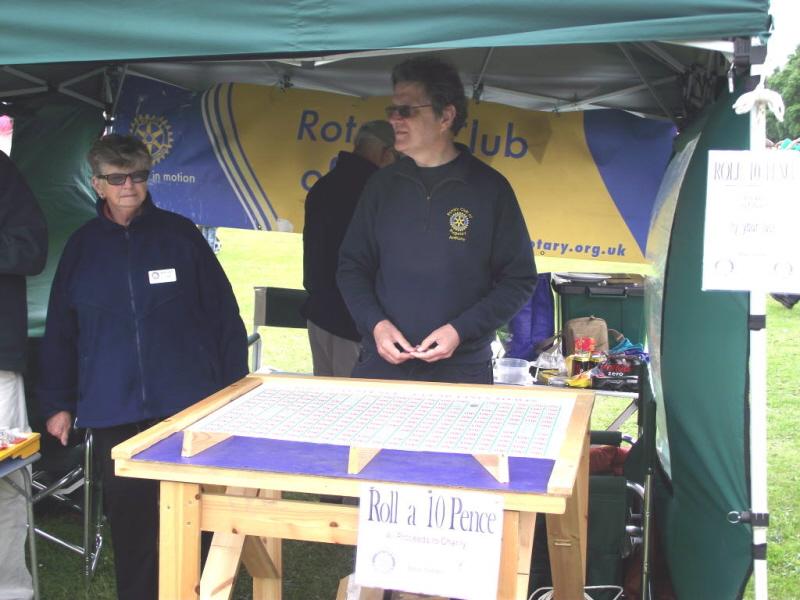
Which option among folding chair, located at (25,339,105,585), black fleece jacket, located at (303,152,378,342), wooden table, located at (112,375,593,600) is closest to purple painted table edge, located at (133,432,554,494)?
wooden table, located at (112,375,593,600)

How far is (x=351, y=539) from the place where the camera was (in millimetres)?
1667

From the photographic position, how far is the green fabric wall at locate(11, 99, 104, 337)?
4.09 meters

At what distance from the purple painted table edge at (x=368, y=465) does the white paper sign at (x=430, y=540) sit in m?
0.03

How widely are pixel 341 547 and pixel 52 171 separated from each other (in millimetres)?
2210

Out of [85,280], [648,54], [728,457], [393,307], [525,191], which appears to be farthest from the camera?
[525,191]

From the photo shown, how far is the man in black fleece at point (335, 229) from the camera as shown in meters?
3.54

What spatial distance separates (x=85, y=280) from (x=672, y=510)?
1965 mm

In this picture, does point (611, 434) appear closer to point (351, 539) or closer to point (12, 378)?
point (351, 539)

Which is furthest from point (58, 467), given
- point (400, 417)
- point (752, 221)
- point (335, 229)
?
point (752, 221)

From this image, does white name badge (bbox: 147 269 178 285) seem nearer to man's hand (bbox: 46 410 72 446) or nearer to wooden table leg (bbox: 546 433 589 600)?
man's hand (bbox: 46 410 72 446)

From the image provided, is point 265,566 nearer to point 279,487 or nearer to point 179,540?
point 179,540

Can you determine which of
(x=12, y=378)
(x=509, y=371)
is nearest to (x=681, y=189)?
(x=509, y=371)

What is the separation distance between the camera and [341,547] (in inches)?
147

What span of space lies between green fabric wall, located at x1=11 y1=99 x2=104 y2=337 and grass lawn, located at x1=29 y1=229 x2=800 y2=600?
1217 mm
